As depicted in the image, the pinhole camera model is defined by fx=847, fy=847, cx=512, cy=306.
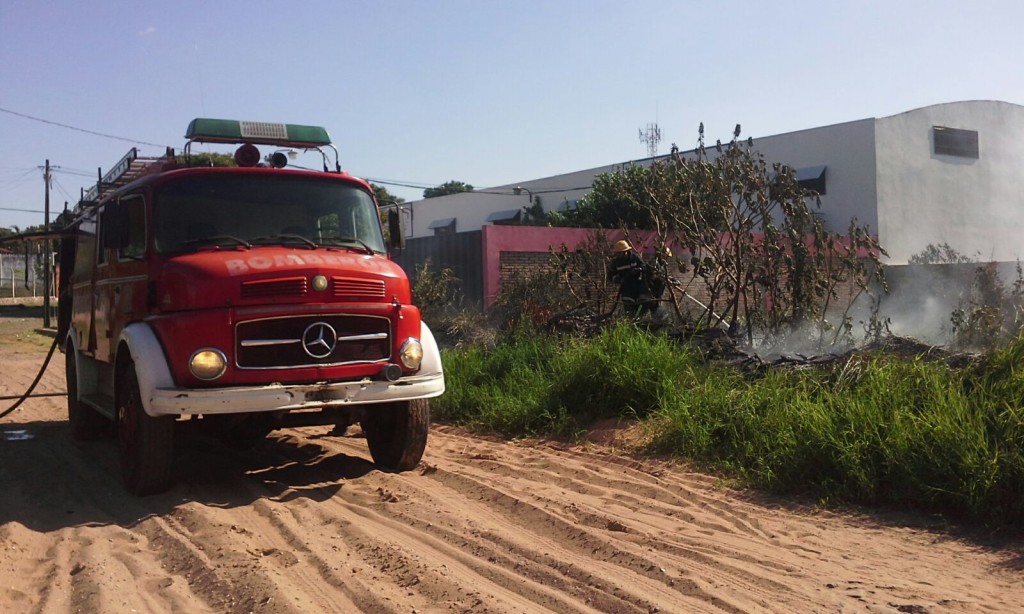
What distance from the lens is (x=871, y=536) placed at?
5.05m

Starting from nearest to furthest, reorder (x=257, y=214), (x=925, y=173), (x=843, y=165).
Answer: (x=257, y=214)
(x=843, y=165)
(x=925, y=173)

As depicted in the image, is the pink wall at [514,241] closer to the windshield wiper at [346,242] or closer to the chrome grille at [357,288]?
the windshield wiper at [346,242]

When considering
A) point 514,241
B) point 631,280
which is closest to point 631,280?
point 631,280

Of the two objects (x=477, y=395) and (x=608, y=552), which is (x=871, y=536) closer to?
(x=608, y=552)

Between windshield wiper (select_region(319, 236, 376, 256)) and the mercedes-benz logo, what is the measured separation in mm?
931

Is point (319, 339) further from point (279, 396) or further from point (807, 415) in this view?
point (807, 415)

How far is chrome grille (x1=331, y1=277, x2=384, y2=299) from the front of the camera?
5953 mm

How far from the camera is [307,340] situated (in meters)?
5.86

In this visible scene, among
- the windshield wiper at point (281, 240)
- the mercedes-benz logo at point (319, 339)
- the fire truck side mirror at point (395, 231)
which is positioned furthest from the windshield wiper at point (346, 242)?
the mercedes-benz logo at point (319, 339)

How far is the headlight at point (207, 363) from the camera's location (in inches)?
219

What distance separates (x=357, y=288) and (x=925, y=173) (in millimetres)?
25308


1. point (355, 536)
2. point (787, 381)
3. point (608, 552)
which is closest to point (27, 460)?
point (355, 536)

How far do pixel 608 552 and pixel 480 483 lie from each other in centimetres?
180

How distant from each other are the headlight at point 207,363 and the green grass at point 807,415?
3507 mm
